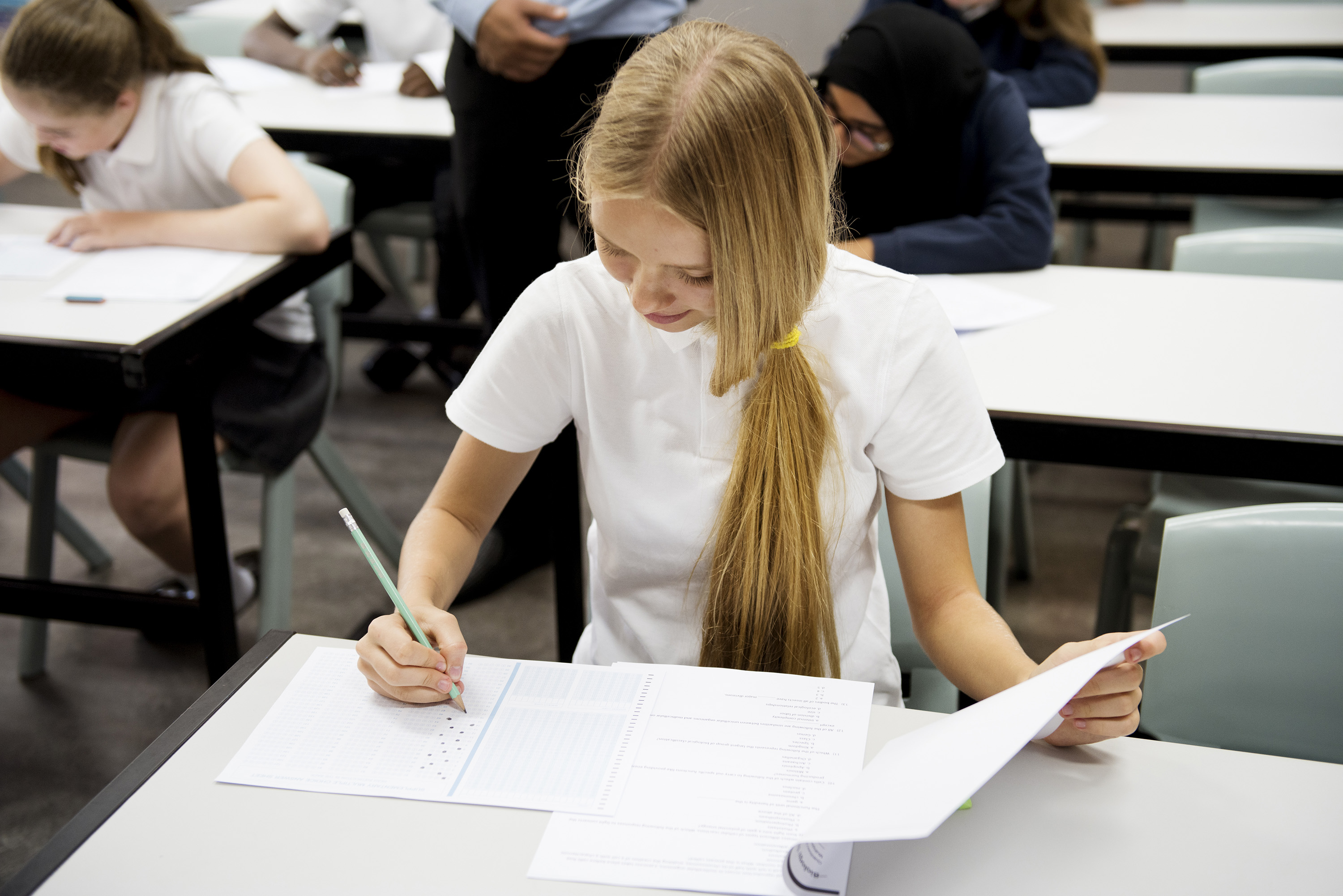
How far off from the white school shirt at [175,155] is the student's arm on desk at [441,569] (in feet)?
2.79

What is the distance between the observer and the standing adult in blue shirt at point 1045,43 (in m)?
2.67

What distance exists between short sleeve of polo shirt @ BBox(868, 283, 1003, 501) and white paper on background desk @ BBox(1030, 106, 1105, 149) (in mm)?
1481

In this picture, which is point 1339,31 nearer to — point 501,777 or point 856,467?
point 856,467

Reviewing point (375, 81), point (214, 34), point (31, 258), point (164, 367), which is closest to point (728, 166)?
point (164, 367)

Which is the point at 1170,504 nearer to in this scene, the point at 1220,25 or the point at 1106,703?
the point at 1106,703

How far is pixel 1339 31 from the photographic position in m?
3.41

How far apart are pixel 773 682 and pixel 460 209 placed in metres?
1.41

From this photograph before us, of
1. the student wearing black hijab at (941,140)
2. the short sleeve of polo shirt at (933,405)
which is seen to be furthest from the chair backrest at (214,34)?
the short sleeve of polo shirt at (933,405)

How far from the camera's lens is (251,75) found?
289cm

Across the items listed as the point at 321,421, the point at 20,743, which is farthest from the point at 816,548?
the point at 20,743

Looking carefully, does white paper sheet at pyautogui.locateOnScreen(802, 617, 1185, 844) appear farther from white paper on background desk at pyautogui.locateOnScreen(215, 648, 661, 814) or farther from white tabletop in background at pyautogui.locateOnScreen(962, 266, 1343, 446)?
white tabletop in background at pyautogui.locateOnScreen(962, 266, 1343, 446)

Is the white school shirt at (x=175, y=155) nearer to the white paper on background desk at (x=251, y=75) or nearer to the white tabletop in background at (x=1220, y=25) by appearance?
the white paper on background desk at (x=251, y=75)

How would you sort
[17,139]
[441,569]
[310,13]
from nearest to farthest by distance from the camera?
[441,569] → [17,139] → [310,13]

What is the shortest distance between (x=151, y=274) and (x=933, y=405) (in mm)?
1272
